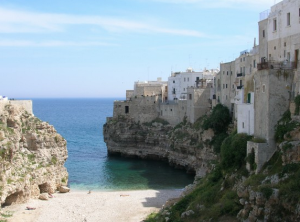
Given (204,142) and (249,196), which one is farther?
(204,142)

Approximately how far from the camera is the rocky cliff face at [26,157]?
3929cm

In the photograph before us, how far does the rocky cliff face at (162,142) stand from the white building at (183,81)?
A: 6.25 metres

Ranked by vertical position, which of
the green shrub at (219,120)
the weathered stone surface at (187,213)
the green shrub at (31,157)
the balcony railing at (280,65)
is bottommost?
the weathered stone surface at (187,213)

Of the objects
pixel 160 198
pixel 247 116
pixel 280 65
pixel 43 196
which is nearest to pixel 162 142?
pixel 160 198

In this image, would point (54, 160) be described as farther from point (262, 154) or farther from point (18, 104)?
point (262, 154)

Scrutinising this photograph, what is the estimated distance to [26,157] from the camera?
A: 146ft

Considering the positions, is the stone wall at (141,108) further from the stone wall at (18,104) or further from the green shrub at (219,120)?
the stone wall at (18,104)

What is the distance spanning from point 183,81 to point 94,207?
34985 millimetres

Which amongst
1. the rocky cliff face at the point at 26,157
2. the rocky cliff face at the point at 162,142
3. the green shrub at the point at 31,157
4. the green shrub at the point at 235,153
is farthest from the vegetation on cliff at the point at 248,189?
the rocky cliff face at the point at 162,142

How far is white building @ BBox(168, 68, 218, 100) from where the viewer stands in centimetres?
7081

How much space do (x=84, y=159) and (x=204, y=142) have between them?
23247 mm

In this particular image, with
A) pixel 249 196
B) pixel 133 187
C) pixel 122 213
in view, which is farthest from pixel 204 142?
pixel 249 196

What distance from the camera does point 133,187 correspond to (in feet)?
169

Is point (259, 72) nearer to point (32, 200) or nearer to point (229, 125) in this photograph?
point (229, 125)
